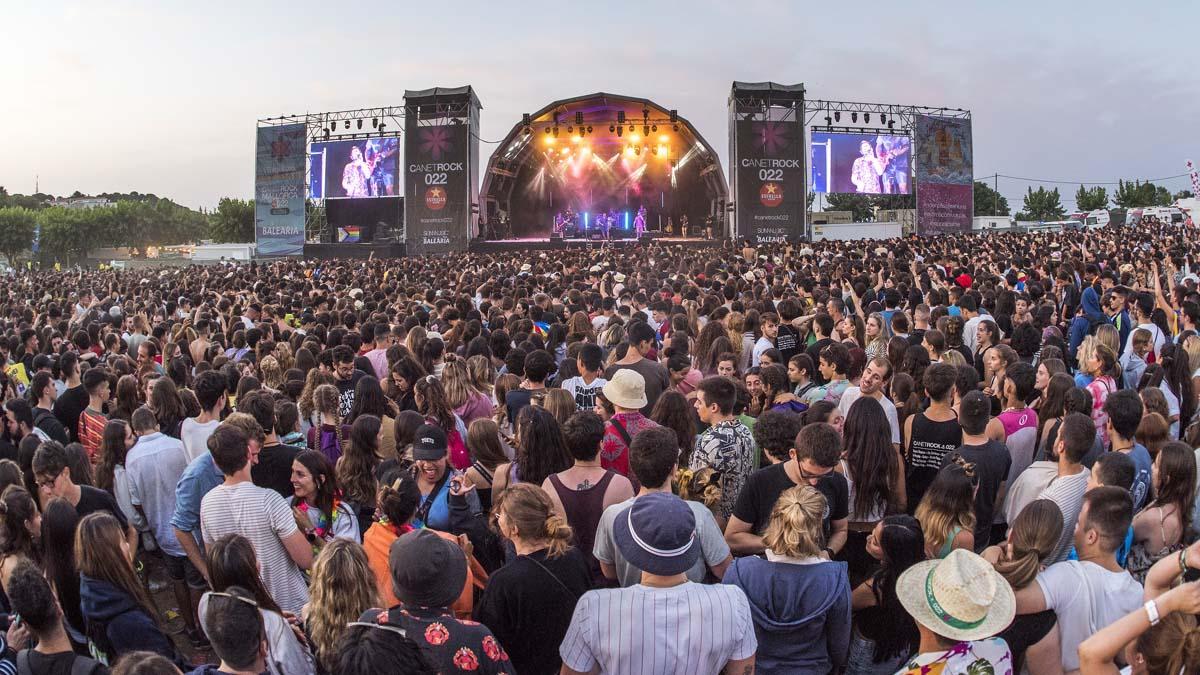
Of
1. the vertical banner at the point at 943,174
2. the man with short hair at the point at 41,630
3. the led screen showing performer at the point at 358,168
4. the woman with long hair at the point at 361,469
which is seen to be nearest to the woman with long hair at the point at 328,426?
the woman with long hair at the point at 361,469

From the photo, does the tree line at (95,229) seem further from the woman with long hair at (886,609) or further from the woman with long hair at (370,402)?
the woman with long hair at (886,609)

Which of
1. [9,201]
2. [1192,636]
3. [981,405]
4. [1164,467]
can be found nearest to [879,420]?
[981,405]

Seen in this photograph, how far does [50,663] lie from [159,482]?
2.16 m

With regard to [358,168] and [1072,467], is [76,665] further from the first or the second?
[358,168]

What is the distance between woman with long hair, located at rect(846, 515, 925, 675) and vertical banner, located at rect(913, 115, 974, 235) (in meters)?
31.3

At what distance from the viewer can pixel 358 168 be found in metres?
32.4

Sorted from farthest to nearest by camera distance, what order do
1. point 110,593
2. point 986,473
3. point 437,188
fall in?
point 437,188, point 986,473, point 110,593

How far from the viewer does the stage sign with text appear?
3006cm

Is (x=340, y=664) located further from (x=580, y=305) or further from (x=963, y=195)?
(x=963, y=195)

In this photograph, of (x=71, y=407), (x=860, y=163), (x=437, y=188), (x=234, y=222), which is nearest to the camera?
(x=71, y=407)

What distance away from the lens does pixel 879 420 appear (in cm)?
418

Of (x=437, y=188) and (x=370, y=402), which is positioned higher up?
(x=437, y=188)

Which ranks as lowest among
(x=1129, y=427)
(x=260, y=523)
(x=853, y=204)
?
(x=260, y=523)

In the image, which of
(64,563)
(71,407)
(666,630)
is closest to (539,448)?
(666,630)
